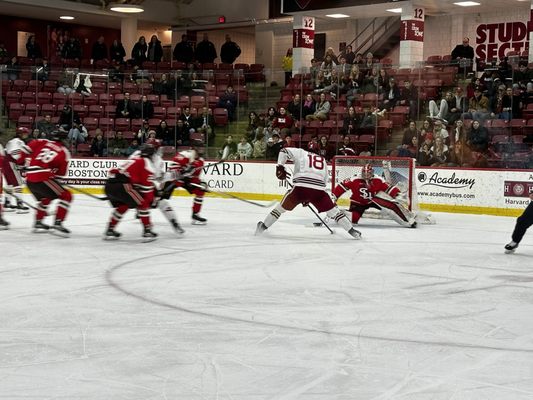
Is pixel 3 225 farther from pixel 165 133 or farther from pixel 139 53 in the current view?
pixel 139 53

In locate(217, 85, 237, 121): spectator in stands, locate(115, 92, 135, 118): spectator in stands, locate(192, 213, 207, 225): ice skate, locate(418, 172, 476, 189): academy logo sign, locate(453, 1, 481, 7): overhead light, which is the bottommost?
locate(192, 213, 207, 225): ice skate

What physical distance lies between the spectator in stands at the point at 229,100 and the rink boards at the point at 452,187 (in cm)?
114

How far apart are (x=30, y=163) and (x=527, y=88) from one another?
8064mm

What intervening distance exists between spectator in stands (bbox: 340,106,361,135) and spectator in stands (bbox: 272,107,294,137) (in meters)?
1.12

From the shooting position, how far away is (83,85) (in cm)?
1647

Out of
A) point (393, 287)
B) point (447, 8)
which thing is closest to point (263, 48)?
point (447, 8)

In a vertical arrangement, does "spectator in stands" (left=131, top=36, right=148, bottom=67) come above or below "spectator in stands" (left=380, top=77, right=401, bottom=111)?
above

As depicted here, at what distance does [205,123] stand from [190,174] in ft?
17.3

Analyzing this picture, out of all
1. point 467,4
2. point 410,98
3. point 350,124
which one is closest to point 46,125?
point 350,124

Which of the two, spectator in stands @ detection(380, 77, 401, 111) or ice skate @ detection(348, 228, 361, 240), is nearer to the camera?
ice skate @ detection(348, 228, 361, 240)

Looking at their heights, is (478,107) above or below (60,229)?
above

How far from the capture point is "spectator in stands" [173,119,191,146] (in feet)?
51.6

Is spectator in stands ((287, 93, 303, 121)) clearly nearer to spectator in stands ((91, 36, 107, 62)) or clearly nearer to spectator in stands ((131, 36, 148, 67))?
spectator in stands ((131, 36, 148, 67))

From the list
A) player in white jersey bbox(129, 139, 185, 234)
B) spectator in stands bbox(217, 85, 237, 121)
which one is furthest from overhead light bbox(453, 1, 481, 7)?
player in white jersey bbox(129, 139, 185, 234)
